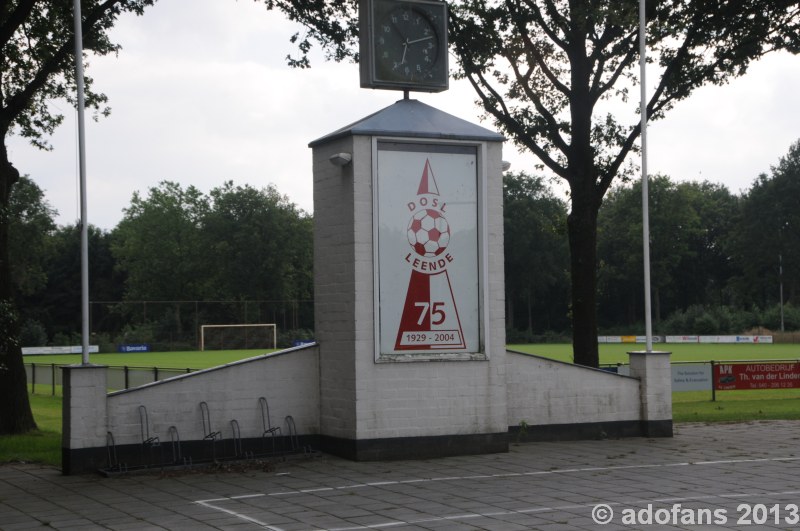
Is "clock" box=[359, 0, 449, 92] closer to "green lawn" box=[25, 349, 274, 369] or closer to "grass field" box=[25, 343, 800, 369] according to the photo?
"grass field" box=[25, 343, 800, 369]

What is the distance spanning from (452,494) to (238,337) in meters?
67.6

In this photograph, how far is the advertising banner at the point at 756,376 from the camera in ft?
102

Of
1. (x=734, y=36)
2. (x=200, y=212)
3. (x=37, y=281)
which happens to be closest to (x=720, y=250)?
(x=200, y=212)

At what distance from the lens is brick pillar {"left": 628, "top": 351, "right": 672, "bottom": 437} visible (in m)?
17.8

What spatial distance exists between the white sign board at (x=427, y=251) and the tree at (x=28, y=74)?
634 cm

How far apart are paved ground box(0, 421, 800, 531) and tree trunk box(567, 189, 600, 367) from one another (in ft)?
26.3

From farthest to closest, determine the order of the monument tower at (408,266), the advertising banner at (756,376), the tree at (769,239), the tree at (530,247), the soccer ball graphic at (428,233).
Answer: the tree at (530,247)
the tree at (769,239)
the advertising banner at (756,376)
the soccer ball graphic at (428,233)
the monument tower at (408,266)

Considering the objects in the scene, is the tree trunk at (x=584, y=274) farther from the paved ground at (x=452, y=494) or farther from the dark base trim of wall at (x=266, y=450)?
the paved ground at (x=452, y=494)

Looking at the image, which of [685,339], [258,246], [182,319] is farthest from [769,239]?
[182,319]

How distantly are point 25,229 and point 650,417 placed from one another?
247ft

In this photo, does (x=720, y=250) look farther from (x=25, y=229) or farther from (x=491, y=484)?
(x=491, y=484)

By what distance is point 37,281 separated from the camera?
283 feet

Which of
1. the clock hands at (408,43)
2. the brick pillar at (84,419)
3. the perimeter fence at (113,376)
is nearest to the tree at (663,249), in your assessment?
the perimeter fence at (113,376)

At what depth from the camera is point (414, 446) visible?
15242 millimetres
